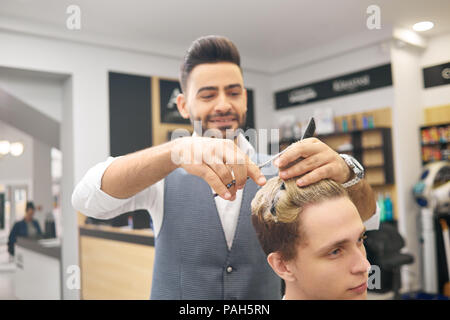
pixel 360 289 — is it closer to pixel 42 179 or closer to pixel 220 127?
pixel 220 127

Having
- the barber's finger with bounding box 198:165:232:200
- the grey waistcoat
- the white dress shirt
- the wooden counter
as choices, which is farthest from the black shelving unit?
the wooden counter

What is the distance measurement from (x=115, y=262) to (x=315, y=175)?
0.94 meters

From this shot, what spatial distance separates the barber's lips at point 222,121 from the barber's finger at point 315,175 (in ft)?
0.73

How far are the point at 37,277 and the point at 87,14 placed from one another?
0.86 meters

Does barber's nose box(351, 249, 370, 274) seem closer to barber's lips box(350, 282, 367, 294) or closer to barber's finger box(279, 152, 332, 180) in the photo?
barber's lips box(350, 282, 367, 294)

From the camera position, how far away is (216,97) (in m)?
0.85

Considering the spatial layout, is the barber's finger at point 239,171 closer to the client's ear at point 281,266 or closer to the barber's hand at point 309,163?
the barber's hand at point 309,163

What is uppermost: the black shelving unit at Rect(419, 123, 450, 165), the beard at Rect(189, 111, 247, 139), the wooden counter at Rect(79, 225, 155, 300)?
the beard at Rect(189, 111, 247, 139)

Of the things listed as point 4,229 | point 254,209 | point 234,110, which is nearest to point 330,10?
point 234,110

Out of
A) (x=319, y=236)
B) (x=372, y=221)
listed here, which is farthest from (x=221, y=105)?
(x=372, y=221)

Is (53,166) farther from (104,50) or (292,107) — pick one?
(292,107)

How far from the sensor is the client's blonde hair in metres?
0.74

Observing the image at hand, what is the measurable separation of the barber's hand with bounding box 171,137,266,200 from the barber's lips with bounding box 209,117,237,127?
0.55ft
